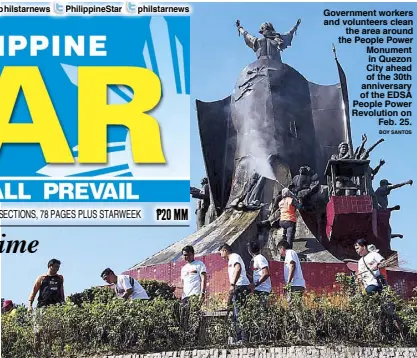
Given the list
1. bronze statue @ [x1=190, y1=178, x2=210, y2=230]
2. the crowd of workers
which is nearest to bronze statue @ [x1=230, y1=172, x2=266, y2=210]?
bronze statue @ [x1=190, y1=178, x2=210, y2=230]

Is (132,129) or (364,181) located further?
(364,181)

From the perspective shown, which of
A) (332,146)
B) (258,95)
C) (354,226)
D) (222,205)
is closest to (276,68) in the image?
(258,95)

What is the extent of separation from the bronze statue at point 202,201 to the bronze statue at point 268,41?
4357 millimetres

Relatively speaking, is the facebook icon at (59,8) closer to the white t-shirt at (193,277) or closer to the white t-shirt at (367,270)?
the white t-shirt at (193,277)

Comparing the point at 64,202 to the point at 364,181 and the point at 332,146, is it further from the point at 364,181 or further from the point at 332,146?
the point at 332,146

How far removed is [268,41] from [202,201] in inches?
212

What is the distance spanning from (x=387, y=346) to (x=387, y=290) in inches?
34.2

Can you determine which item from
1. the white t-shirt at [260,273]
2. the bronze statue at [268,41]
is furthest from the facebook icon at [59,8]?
the bronze statue at [268,41]

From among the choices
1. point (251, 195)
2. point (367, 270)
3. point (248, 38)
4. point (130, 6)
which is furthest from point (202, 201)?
point (367, 270)

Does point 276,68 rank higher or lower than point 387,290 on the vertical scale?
higher

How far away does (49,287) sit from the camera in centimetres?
1161

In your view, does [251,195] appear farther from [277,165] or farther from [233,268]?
[233,268]

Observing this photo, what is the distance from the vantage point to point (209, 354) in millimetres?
10211

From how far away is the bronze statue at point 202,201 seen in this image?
80.3 ft
